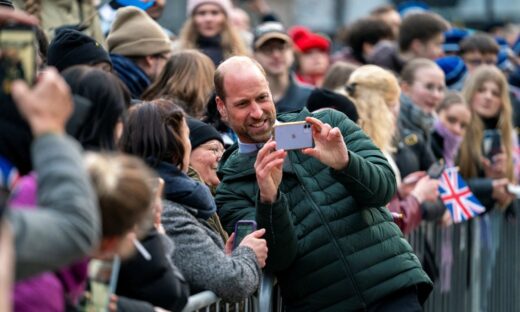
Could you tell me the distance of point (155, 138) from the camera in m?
4.90

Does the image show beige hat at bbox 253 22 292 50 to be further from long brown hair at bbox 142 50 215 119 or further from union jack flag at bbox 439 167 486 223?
long brown hair at bbox 142 50 215 119

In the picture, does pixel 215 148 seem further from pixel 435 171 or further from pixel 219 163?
pixel 435 171

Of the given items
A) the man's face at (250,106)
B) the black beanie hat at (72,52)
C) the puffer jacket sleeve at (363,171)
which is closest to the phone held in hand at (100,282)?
the puffer jacket sleeve at (363,171)

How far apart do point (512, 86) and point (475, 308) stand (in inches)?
164

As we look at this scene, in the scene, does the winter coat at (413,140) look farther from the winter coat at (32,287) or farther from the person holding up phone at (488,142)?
the winter coat at (32,287)

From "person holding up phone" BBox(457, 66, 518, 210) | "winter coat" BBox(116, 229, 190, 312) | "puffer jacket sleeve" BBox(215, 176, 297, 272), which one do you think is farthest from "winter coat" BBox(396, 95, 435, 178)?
"winter coat" BBox(116, 229, 190, 312)

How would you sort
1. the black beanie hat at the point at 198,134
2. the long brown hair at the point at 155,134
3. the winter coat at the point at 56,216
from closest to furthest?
the winter coat at the point at 56,216 → the long brown hair at the point at 155,134 → the black beanie hat at the point at 198,134

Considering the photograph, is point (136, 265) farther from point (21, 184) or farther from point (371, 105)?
point (371, 105)

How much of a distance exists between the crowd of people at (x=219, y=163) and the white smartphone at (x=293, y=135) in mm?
45

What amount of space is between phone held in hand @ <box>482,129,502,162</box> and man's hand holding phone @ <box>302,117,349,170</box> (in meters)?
4.94

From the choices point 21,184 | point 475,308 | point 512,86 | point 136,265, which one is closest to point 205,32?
point 475,308

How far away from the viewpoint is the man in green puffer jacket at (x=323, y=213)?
18.4 ft

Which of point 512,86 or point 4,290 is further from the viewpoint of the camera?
point 512,86

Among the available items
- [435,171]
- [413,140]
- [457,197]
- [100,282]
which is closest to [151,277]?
[100,282]
